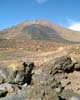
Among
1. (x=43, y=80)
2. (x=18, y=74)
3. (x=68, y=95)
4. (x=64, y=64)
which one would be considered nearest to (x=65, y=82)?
(x=64, y=64)

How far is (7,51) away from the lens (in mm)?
37281

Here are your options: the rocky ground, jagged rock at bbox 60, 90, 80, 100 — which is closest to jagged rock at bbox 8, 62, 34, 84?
the rocky ground

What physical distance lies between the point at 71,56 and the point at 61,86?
5.34m

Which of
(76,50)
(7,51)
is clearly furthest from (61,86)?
(7,51)

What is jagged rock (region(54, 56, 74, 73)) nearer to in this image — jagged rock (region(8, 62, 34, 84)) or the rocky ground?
the rocky ground

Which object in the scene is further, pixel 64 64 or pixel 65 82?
pixel 64 64

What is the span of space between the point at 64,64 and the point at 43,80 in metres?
5.15

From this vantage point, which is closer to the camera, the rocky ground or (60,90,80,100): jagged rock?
the rocky ground

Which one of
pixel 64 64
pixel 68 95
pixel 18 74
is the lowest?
pixel 68 95

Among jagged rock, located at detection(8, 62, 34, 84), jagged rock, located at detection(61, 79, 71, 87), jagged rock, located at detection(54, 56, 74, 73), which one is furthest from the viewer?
jagged rock, located at detection(54, 56, 74, 73)

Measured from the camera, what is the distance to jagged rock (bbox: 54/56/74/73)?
2538 cm

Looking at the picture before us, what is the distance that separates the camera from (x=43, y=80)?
21.0 metres

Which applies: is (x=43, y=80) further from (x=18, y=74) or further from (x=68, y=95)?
(x=18, y=74)

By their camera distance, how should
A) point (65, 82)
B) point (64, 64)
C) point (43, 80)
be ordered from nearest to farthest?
point (43, 80) → point (65, 82) → point (64, 64)
